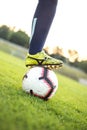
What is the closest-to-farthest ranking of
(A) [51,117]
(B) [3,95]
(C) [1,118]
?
(C) [1,118] < (A) [51,117] < (B) [3,95]

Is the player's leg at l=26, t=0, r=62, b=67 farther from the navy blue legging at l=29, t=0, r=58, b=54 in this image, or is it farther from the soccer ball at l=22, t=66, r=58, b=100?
the soccer ball at l=22, t=66, r=58, b=100

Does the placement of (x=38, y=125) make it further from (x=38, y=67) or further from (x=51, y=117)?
(x=38, y=67)

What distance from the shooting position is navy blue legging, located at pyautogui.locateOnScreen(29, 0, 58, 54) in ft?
11.6

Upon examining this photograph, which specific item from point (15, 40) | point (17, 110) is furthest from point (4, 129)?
point (15, 40)

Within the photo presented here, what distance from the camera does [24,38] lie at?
53969mm

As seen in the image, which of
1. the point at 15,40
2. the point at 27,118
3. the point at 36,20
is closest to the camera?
the point at 27,118

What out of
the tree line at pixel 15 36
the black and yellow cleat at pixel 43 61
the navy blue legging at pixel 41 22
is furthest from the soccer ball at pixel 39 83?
the tree line at pixel 15 36

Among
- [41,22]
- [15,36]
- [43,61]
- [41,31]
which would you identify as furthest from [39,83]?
[15,36]

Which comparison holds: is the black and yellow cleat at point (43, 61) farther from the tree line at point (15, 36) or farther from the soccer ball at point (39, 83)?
the tree line at point (15, 36)

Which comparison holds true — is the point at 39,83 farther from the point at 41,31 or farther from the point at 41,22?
the point at 41,22

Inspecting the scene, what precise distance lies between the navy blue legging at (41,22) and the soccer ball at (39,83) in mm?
255

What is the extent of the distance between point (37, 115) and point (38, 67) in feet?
3.83

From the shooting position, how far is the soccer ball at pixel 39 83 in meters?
3.64

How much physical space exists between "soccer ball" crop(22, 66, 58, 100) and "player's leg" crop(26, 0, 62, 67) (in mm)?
122
